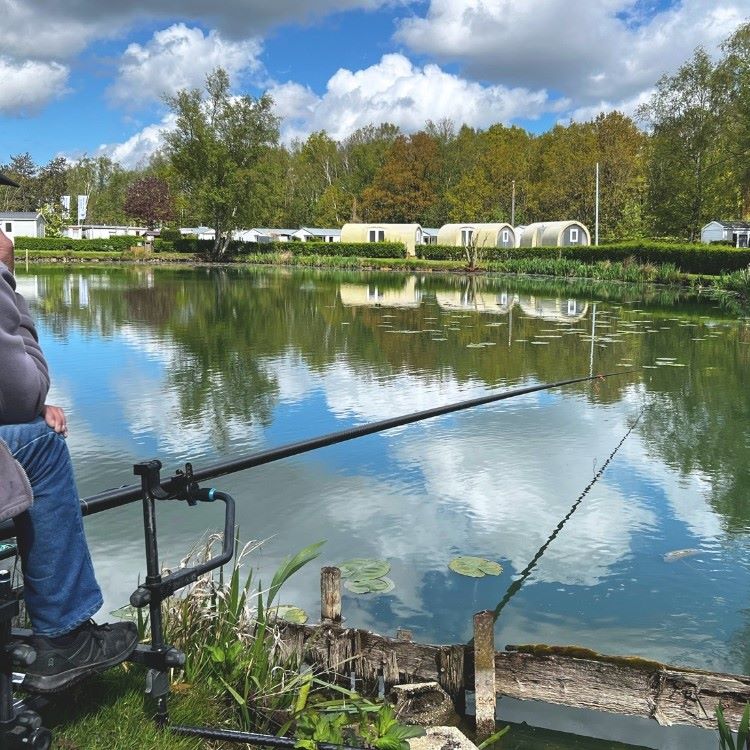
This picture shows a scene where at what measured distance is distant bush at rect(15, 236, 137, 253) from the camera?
2222 inches

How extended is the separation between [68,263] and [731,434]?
47.1 metres

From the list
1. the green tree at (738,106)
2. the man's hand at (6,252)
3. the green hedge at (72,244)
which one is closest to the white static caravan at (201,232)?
the green hedge at (72,244)

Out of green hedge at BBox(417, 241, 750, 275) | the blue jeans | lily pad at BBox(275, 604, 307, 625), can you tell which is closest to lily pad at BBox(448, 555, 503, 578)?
lily pad at BBox(275, 604, 307, 625)

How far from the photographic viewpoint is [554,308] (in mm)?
22328

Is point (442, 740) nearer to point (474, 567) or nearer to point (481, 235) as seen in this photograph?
point (474, 567)

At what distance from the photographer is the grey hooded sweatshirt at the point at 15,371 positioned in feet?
6.21

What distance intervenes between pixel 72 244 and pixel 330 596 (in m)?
60.3

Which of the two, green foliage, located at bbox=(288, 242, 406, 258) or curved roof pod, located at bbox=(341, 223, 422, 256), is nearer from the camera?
green foliage, located at bbox=(288, 242, 406, 258)

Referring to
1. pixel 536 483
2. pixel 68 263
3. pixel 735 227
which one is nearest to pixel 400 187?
pixel 735 227

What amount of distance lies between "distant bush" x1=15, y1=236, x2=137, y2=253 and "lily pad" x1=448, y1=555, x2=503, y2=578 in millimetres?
54724

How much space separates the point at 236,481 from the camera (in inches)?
246

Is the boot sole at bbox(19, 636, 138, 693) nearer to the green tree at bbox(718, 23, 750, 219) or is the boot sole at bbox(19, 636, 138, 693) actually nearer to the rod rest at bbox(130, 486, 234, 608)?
the rod rest at bbox(130, 486, 234, 608)

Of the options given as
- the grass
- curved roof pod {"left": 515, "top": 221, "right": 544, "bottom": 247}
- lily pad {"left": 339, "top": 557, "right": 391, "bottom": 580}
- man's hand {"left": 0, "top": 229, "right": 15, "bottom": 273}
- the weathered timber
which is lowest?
lily pad {"left": 339, "top": 557, "right": 391, "bottom": 580}

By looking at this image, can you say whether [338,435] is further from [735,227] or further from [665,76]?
[735,227]
